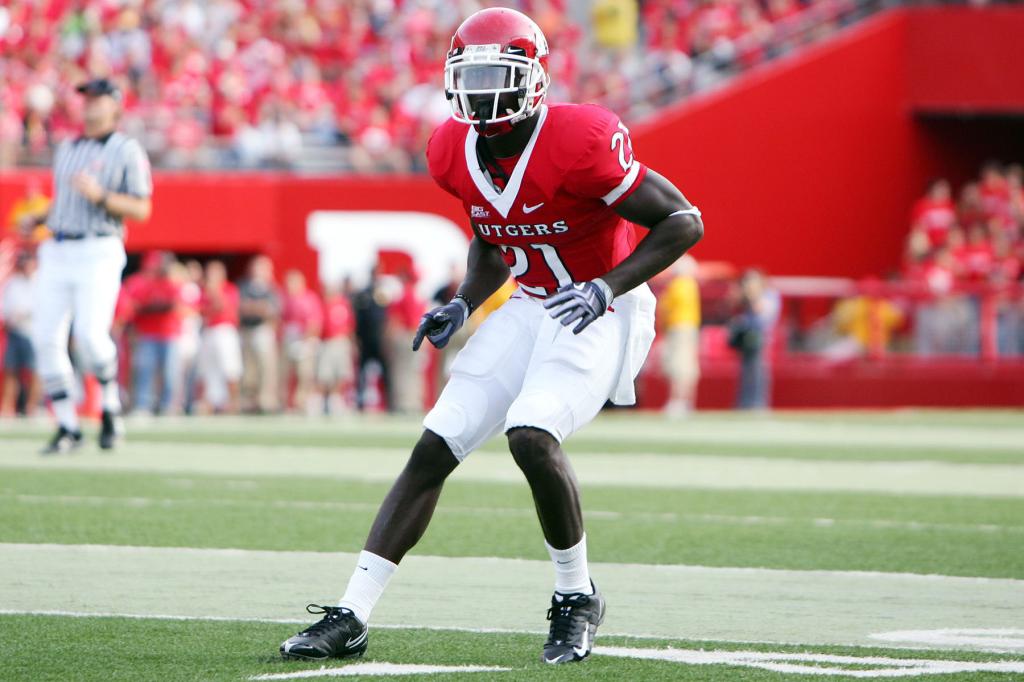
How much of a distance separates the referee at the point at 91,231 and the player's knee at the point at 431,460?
5280mm

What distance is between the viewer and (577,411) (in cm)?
469

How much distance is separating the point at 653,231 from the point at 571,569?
95 centimetres

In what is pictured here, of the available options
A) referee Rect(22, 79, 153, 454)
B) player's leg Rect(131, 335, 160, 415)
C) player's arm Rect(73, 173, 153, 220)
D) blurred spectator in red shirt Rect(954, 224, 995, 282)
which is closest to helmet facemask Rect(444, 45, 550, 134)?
player's arm Rect(73, 173, 153, 220)

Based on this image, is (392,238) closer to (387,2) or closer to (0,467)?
(387,2)

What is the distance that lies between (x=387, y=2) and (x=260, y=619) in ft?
62.3

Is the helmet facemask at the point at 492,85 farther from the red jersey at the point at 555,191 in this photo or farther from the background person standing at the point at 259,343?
the background person standing at the point at 259,343

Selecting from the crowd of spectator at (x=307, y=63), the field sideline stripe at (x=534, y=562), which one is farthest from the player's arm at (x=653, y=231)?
the crowd of spectator at (x=307, y=63)

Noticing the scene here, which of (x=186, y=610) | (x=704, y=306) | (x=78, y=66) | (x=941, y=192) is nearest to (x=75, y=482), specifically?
(x=186, y=610)

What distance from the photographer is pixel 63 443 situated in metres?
10.4

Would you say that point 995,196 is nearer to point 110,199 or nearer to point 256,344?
point 256,344

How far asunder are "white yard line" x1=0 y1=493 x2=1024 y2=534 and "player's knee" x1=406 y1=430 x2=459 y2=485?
128 inches

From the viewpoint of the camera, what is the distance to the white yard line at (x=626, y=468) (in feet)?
31.9

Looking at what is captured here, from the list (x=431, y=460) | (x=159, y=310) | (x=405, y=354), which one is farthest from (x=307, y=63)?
(x=431, y=460)

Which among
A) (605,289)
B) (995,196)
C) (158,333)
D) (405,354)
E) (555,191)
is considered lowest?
(405,354)
